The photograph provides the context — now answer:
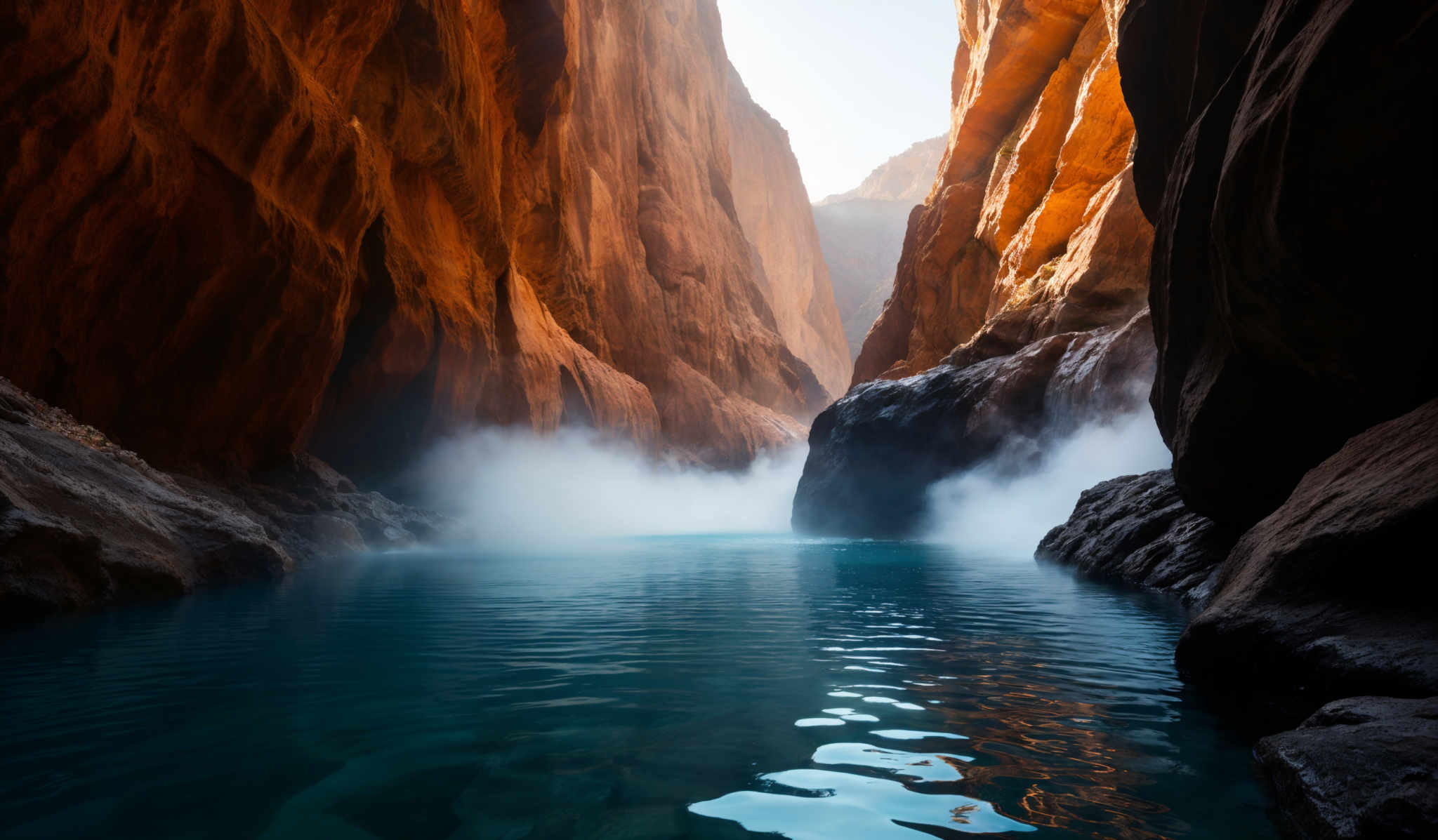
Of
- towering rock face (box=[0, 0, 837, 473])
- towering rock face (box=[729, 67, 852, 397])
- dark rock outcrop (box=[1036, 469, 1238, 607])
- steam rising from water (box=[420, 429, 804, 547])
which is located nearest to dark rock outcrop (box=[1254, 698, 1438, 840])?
dark rock outcrop (box=[1036, 469, 1238, 607])

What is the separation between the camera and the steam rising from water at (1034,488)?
13.3 metres

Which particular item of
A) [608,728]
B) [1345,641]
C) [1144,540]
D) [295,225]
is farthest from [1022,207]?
[608,728]

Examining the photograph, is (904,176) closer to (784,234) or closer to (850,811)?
(784,234)

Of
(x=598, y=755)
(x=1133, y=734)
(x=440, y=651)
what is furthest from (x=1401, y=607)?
(x=440, y=651)

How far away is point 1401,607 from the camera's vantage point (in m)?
2.98

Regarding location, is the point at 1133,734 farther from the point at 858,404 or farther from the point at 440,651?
the point at 858,404

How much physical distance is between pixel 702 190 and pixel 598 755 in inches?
1699

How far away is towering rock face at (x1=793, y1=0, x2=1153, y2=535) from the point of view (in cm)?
1705

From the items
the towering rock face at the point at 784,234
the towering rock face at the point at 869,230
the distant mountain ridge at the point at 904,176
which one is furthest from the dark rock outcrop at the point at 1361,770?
the distant mountain ridge at the point at 904,176

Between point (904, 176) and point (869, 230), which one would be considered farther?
point (904, 176)

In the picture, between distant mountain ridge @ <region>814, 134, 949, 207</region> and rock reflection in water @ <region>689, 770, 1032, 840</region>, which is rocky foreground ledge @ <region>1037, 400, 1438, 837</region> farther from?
distant mountain ridge @ <region>814, 134, 949, 207</region>

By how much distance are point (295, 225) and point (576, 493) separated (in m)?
12.7

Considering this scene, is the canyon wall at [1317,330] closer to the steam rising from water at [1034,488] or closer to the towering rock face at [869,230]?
the steam rising from water at [1034,488]

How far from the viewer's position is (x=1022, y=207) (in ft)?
80.8
